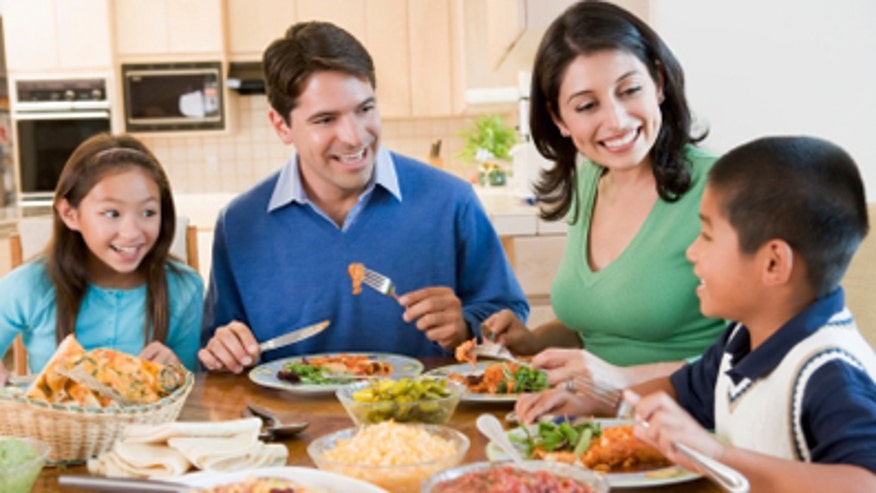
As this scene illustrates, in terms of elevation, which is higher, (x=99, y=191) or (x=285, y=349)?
(x=99, y=191)

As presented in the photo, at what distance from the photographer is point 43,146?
6.36m

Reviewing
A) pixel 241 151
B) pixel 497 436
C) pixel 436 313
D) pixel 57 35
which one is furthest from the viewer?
pixel 241 151

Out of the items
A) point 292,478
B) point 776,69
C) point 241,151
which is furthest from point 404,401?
point 241,151

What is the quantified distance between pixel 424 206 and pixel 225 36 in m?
4.72

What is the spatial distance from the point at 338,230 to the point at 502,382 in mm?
782

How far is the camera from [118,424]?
130 centimetres

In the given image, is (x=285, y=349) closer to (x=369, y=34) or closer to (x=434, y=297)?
(x=434, y=297)

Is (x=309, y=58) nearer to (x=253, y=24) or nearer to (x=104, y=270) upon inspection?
(x=104, y=270)

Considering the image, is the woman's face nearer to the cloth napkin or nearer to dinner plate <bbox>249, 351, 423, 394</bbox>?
dinner plate <bbox>249, 351, 423, 394</bbox>

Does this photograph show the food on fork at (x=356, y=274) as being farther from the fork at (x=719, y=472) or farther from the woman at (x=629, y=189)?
the fork at (x=719, y=472)

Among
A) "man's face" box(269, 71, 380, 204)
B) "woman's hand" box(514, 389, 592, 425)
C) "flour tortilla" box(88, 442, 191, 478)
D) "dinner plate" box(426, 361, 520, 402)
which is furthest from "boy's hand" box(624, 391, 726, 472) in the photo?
"man's face" box(269, 71, 380, 204)

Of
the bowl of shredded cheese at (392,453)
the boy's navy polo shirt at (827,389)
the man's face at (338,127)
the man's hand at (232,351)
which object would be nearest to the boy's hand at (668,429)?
the boy's navy polo shirt at (827,389)

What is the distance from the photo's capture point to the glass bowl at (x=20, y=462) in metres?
1.11

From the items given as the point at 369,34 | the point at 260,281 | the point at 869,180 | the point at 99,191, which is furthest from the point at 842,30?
the point at 369,34
